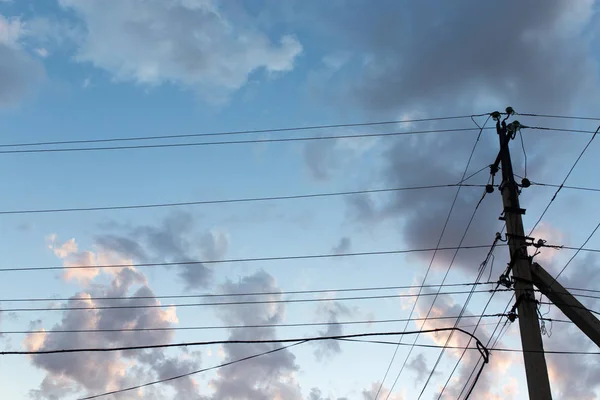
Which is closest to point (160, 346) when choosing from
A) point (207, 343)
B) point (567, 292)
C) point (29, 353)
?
point (207, 343)

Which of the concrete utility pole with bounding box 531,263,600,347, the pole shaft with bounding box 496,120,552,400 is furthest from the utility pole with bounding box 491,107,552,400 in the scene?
the concrete utility pole with bounding box 531,263,600,347

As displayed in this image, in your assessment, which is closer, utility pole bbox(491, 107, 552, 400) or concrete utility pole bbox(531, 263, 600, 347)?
utility pole bbox(491, 107, 552, 400)

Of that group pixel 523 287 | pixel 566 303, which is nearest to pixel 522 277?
pixel 523 287

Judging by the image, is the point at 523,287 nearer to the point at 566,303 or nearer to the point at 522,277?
the point at 522,277

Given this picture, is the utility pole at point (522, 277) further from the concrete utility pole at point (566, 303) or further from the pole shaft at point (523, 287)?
the concrete utility pole at point (566, 303)

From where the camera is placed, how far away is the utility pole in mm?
12189

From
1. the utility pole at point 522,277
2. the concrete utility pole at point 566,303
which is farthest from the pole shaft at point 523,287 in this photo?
the concrete utility pole at point 566,303

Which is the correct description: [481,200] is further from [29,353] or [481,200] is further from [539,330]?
[29,353]

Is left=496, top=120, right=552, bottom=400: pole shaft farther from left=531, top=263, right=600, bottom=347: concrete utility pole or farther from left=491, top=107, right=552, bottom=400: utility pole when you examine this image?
left=531, top=263, right=600, bottom=347: concrete utility pole

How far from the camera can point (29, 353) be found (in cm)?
1469

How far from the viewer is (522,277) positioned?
45.1ft

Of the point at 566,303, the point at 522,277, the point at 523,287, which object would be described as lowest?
the point at 566,303

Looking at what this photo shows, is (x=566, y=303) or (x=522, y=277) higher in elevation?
(x=522, y=277)

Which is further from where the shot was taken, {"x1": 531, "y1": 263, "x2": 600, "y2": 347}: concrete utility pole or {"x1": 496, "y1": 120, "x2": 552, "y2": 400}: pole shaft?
{"x1": 531, "y1": 263, "x2": 600, "y2": 347}: concrete utility pole
